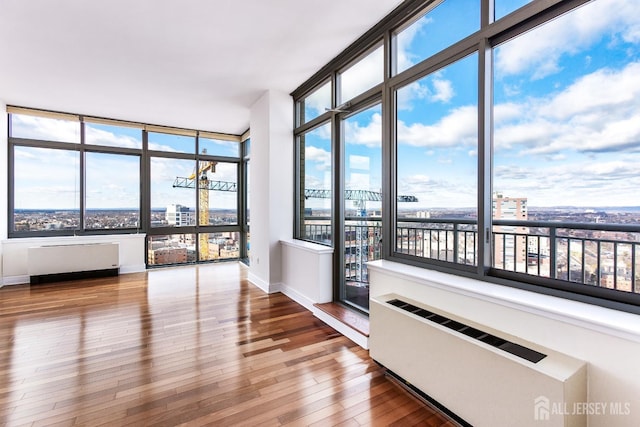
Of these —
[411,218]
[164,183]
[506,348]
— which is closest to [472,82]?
[411,218]

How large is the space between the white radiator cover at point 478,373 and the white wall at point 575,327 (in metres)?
0.06

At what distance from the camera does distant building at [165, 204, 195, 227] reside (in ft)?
20.7

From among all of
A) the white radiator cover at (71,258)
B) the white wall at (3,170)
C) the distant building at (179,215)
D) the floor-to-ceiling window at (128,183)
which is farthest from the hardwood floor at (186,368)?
the distant building at (179,215)

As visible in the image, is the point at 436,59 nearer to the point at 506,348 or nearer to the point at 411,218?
the point at 411,218

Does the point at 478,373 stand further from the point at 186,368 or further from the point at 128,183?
the point at 128,183

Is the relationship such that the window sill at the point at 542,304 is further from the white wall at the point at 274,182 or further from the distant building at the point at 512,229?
the white wall at the point at 274,182

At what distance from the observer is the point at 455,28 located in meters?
2.23

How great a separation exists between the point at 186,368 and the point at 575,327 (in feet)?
8.44

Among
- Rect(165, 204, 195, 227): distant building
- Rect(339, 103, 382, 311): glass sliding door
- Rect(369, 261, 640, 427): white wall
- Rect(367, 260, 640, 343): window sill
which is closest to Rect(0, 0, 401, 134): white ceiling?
Rect(339, 103, 382, 311): glass sliding door

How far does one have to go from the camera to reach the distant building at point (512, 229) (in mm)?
1924

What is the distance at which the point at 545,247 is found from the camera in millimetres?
2150

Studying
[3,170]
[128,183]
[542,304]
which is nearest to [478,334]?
[542,304]

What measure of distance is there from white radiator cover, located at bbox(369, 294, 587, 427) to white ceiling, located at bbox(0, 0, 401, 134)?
264 cm

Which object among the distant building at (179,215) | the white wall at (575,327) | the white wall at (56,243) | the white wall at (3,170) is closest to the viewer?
the white wall at (575,327)
